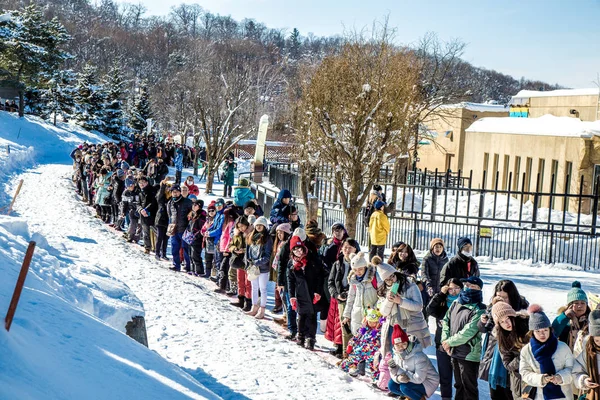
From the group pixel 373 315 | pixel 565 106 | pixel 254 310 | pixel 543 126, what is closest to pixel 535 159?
pixel 543 126

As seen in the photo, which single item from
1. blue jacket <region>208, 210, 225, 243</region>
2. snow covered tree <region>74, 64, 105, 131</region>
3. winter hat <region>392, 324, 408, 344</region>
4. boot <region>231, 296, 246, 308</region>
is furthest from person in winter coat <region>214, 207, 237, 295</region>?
snow covered tree <region>74, 64, 105, 131</region>

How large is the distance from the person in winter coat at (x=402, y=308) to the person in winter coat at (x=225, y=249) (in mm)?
5211

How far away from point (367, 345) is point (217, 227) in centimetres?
555

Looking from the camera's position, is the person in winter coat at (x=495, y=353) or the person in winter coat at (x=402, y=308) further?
the person in winter coat at (x=402, y=308)

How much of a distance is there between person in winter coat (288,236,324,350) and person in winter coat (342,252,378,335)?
3.68ft

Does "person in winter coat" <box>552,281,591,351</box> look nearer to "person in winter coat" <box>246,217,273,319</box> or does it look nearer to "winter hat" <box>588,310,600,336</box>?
"winter hat" <box>588,310,600,336</box>

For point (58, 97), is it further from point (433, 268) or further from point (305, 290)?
point (433, 268)

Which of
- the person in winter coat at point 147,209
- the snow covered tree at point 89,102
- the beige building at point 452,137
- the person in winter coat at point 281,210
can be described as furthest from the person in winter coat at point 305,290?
the snow covered tree at point 89,102

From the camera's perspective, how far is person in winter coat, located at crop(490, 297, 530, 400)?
624 cm

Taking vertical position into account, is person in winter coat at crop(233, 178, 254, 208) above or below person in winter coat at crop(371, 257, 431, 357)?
above

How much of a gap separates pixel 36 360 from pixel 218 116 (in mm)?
29080

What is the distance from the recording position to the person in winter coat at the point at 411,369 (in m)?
7.02

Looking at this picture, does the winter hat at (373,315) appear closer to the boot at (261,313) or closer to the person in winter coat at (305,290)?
the person in winter coat at (305,290)

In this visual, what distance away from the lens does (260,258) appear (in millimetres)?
10961
